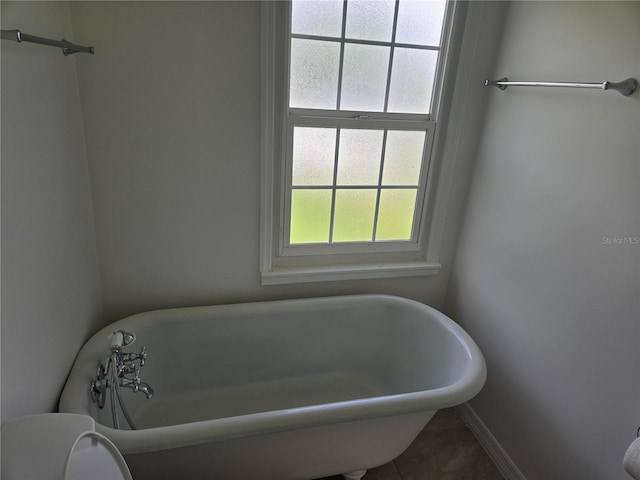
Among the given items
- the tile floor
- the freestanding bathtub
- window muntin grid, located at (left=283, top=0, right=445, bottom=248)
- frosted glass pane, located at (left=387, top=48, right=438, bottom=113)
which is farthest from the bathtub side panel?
frosted glass pane, located at (left=387, top=48, right=438, bottom=113)

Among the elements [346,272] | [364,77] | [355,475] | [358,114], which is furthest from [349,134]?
[355,475]

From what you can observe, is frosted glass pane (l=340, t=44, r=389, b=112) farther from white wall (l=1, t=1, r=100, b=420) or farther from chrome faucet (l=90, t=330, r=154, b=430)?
chrome faucet (l=90, t=330, r=154, b=430)

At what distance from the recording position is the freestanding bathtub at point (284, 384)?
1.24 metres

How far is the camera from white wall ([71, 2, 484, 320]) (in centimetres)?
148

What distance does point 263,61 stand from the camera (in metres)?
1.58

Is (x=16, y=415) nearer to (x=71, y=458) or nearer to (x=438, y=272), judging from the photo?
(x=71, y=458)

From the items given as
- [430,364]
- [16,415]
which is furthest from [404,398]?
[16,415]

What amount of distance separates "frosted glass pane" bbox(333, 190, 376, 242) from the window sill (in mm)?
155

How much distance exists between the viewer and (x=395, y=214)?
205cm

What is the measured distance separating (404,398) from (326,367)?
2.33ft

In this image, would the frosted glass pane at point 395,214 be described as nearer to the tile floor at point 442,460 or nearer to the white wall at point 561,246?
the white wall at point 561,246

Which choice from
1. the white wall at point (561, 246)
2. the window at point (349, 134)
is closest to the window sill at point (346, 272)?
the window at point (349, 134)

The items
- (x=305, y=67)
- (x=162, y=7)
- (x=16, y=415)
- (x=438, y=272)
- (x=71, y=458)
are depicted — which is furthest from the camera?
(x=438, y=272)

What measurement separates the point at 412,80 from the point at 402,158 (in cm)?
35
